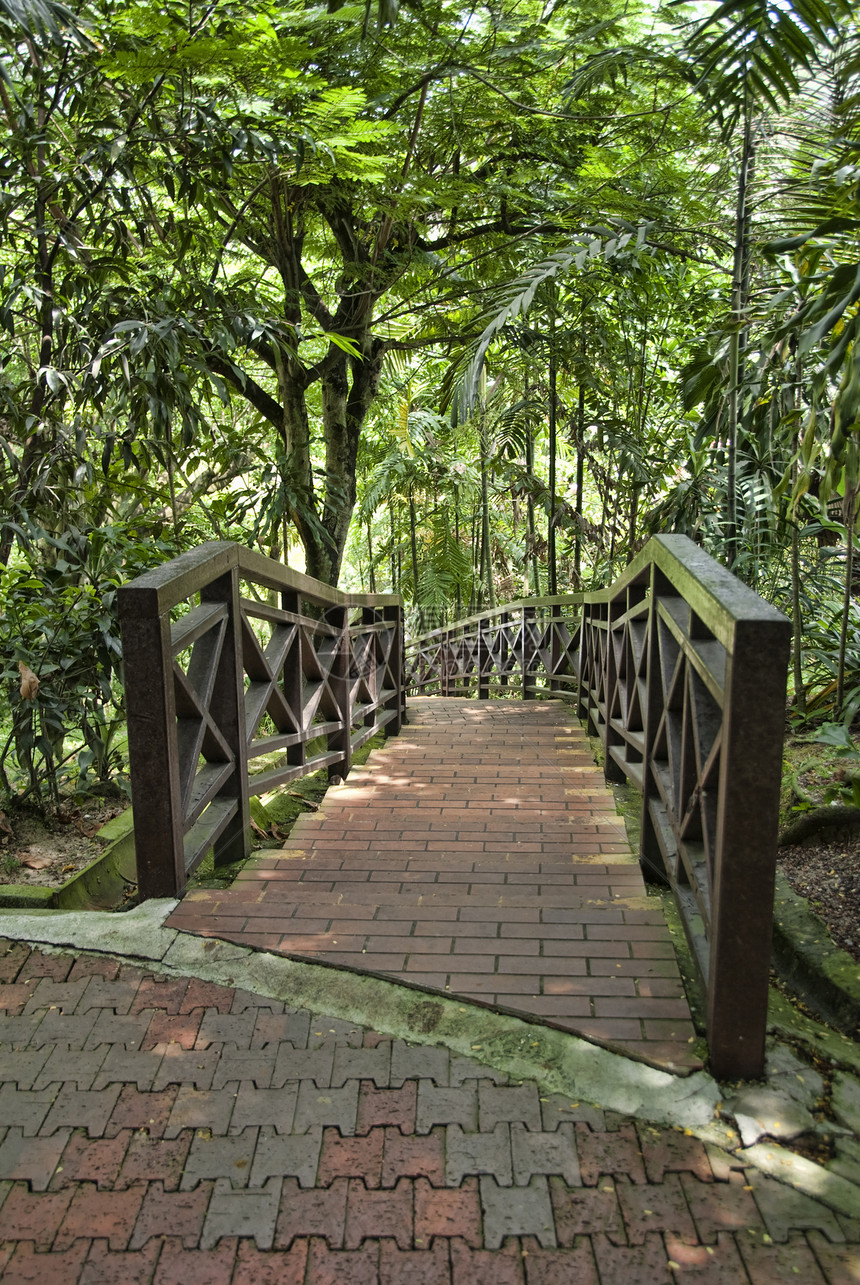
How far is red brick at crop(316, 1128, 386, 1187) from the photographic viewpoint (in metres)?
1.73

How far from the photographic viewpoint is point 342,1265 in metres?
1.57

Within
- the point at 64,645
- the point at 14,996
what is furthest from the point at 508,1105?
the point at 64,645

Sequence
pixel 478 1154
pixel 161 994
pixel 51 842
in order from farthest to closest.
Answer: pixel 51 842, pixel 161 994, pixel 478 1154

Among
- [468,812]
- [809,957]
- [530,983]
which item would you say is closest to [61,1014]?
[530,983]

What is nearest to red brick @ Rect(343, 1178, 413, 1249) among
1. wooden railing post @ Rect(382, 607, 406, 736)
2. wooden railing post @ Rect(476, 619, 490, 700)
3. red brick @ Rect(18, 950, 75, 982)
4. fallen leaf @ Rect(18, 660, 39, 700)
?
red brick @ Rect(18, 950, 75, 982)

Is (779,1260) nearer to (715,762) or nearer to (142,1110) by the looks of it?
(715,762)

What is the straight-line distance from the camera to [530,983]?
2340mm

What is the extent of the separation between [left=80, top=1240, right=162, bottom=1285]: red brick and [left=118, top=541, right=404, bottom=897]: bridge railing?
3.89ft

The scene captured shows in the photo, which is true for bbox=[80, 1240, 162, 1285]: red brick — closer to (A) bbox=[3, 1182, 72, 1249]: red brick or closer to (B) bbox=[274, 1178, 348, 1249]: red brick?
(A) bbox=[3, 1182, 72, 1249]: red brick

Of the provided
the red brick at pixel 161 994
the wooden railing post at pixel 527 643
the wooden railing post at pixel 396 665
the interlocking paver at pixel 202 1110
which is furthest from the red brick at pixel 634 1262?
the wooden railing post at pixel 527 643

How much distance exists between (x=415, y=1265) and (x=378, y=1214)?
0.12 metres

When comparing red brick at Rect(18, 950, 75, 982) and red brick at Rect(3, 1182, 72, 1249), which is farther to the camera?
red brick at Rect(18, 950, 75, 982)

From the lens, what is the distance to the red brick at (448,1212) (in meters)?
1.61

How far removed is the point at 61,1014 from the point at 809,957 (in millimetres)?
1933
